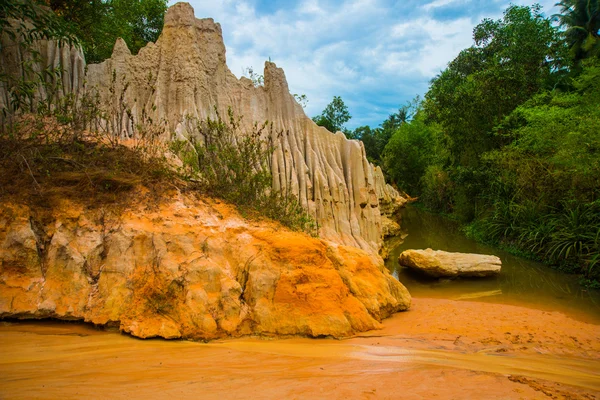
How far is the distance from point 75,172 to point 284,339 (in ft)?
12.5

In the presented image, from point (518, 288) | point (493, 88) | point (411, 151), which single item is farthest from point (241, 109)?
point (411, 151)

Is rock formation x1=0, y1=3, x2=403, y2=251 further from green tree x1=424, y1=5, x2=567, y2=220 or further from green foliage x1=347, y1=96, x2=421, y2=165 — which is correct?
green foliage x1=347, y1=96, x2=421, y2=165

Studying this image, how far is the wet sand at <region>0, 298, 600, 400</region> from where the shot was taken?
2.79 m

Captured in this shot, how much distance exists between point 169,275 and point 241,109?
6.84 m

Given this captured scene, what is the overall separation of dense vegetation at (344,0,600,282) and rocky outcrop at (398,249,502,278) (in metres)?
2.40

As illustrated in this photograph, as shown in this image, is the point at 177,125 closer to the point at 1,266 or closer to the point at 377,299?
the point at 1,266

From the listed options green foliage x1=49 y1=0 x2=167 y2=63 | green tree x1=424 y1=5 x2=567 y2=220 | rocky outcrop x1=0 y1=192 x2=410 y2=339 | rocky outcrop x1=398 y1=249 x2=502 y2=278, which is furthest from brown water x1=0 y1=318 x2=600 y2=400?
green tree x1=424 y1=5 x2=567 y2=220

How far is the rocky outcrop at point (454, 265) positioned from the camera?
409 inches

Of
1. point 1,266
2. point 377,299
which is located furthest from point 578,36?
point 1,266

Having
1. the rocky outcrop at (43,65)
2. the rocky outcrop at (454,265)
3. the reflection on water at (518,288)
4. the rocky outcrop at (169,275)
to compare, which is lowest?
the reflection on water at (518,288)

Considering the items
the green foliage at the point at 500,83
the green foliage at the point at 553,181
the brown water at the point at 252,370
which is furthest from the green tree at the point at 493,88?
the brown water at the point at 252,370

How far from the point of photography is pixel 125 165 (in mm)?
5398

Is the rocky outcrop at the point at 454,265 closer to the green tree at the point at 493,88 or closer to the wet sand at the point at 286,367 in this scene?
the wet sand at the point at 286,367

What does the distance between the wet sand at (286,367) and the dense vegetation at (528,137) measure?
24.2 feet
